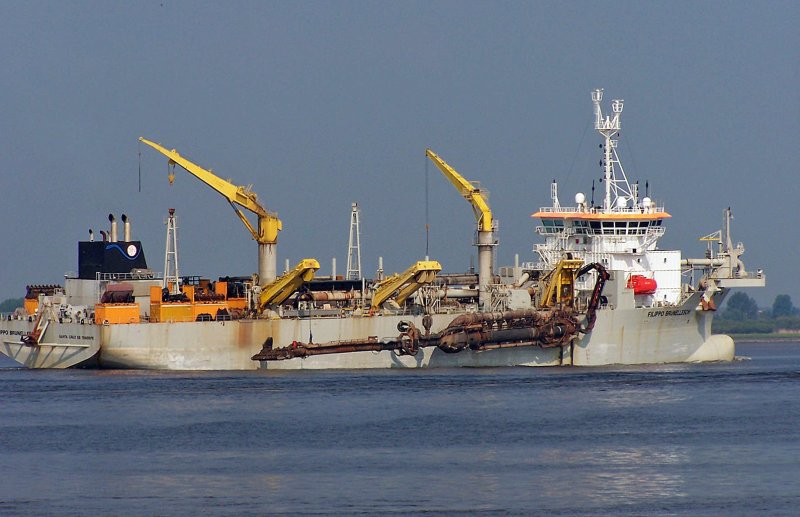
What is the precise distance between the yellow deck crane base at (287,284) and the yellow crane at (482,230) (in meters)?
8.73

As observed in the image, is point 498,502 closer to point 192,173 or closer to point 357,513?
point 357,513

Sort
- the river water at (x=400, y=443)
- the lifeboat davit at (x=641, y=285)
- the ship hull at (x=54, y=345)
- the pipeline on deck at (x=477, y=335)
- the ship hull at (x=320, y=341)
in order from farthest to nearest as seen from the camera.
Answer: the lifeboat davit at (x=641, y=285), the ship hull at (x=54, y=345), the ship hull at (x=320, y=341), the pipeline on deck at (x=477, y=335), the river water at (x=400, y=443)

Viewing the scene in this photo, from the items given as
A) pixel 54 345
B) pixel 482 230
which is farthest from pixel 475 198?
pixel 54 345

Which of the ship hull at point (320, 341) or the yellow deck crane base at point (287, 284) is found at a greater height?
the yellow deck crane base at point (287, 284)

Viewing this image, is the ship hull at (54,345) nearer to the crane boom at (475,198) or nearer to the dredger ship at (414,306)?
the dredger ship at (414,306)

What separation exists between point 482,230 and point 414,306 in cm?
522

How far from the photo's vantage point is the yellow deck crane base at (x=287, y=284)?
208 ft

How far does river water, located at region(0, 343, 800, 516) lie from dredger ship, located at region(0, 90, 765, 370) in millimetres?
1692

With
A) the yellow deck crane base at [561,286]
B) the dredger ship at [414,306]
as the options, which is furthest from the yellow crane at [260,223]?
the yellow deck crane base at [561,286]

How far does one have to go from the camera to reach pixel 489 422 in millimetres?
47188

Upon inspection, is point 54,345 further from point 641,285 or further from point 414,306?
point 641,285

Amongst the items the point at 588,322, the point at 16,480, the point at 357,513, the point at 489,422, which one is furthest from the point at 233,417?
the point at 588,322

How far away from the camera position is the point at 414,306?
219 feet

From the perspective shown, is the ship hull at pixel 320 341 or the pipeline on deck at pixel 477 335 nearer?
the pipeline on deck at pixel 477 335
